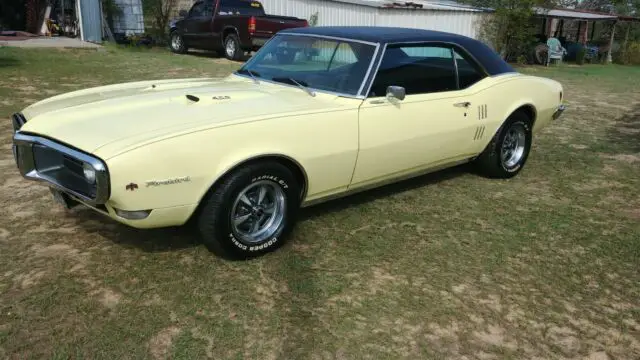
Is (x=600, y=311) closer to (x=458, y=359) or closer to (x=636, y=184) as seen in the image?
(x=458, y=359)

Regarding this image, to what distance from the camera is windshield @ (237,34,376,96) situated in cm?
408

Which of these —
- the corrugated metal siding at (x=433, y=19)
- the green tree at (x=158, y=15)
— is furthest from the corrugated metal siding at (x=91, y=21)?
the corrugated metal siding at (x=433, y=19)

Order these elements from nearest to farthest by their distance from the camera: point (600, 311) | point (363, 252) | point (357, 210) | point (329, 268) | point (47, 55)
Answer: point (600, 311) → point (329, 268) → point (363, 252) → point (357, 210) → point (47, 55)

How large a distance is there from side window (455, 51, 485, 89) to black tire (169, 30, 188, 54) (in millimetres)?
13065

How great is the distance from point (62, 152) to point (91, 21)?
1490 cm

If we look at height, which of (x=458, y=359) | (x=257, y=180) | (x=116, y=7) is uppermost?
(x=116, y=7)

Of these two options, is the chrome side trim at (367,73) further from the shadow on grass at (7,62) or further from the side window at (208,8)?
the side window at (208,8)

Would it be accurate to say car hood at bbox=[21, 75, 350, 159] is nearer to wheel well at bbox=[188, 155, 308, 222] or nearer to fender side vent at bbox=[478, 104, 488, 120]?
wheel well at bbox=[188, 155, 308, 222]

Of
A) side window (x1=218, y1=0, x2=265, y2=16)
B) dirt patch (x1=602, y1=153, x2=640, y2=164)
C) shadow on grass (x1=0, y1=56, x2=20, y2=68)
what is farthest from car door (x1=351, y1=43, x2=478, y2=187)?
side window (x1=218, y1=0, x2=265, y2=16)

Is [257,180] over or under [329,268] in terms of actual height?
over

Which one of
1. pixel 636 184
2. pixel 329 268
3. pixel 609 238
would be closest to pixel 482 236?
pixel 609 238

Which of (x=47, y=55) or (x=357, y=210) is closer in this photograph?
(x=357, y=210)

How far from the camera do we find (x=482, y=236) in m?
4.04

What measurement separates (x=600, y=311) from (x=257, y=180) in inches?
83.5
